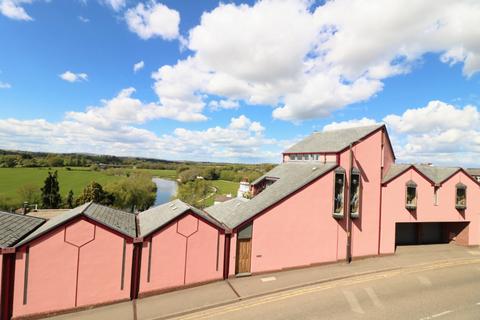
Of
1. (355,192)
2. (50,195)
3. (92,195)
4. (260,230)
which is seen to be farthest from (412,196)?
(50,195)

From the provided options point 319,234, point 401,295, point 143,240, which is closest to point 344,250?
point 319,234

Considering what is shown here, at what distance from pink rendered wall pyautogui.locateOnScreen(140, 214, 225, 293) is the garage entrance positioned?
55.2 feet

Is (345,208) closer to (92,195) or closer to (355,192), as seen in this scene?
(355,192)

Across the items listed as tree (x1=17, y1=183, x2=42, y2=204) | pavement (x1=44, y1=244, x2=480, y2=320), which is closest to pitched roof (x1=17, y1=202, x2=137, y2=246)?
pavement (x1=44, y1=244, x2=480, y2=320)

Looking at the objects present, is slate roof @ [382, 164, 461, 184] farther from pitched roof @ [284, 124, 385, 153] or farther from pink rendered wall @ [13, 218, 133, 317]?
pink rendered wall @ [13, 218, 133, 317]

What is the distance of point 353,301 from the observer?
12.8 meters

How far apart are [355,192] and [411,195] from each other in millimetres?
5479

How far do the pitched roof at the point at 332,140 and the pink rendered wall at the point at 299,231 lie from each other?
302 centimetres

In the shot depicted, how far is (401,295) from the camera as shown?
531 inches

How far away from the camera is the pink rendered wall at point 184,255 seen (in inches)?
547

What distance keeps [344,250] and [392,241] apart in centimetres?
456

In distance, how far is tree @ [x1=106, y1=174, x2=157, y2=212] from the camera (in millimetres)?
60156

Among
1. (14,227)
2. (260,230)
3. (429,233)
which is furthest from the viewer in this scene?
(429,233)

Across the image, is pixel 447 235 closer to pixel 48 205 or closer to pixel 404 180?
pixel 404 180
